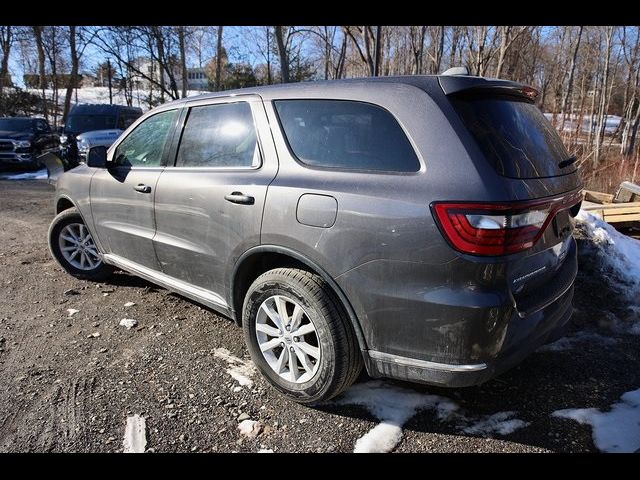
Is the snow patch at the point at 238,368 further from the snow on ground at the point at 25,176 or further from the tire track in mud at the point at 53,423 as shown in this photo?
the snow on ground at the point at 25,176

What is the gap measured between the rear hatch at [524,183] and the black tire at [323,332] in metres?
0.82

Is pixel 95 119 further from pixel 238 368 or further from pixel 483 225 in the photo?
pixel 483 225

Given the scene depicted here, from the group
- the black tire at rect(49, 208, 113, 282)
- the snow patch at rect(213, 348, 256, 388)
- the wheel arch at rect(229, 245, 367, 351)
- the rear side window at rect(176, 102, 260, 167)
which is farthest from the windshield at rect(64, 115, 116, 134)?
the wheel arch at rect(229, 245, 367, 351)

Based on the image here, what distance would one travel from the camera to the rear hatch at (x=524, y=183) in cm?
198

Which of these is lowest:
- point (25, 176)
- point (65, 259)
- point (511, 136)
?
point (65, 259)

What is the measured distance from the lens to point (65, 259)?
182 inches

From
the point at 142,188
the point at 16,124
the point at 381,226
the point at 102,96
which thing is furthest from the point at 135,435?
the point at 102,96

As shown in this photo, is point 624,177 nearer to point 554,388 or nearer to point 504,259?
point 554,388

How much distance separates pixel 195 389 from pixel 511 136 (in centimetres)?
234

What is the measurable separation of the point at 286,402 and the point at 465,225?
1535 mm

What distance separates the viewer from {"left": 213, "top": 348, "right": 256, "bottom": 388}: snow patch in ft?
9.47

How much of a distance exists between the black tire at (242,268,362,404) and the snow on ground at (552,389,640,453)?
4.12ft
